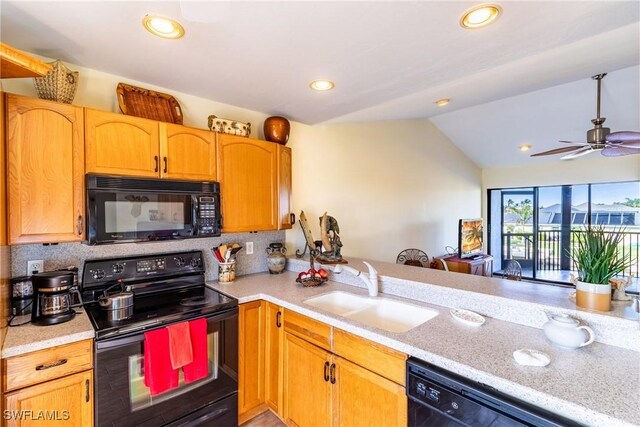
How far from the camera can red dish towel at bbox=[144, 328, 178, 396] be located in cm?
153

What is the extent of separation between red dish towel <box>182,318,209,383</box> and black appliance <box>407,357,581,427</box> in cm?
116

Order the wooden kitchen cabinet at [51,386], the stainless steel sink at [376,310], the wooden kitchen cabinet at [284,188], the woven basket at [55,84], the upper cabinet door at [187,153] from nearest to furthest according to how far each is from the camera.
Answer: the wooden kitchen cabinet at [51,386] → the woven basket at [55,84] → the stainless steel sink at [376,310] → the upper cabinet door at [187,153] → the wooden kitchen cabinet at [284,188]

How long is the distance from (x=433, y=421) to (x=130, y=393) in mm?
1484

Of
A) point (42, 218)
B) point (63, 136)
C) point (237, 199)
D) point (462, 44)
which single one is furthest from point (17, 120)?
point (462, 44)

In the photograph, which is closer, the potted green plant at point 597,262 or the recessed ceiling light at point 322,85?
the potted green plant at point 597,262

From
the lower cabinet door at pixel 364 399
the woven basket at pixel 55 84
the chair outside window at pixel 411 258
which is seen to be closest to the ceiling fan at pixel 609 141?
the chair outside window at pixel 411 258

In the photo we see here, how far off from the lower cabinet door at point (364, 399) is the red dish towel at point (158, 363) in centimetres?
90

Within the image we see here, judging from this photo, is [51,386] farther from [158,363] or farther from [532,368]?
[532,368]

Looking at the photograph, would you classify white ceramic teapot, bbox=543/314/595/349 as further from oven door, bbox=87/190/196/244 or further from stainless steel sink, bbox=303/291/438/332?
oven door, bbox=87/190/196/244

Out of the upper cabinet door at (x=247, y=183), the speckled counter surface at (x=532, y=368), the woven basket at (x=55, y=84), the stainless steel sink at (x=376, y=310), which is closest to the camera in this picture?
the speckled counter surface at (x=532, y=368)

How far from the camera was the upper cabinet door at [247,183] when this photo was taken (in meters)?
2.22

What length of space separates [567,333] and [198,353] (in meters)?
1.82

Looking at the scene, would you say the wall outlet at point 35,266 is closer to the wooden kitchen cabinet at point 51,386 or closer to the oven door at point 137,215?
the oven door at point 137,215

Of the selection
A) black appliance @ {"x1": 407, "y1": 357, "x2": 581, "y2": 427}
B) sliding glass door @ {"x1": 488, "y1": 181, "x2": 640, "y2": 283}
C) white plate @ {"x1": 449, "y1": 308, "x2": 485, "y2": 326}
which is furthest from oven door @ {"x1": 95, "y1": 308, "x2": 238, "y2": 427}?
sliding glass door @ {"x1": 488, "y1": 181, "x2": 640, "y2": 283}
